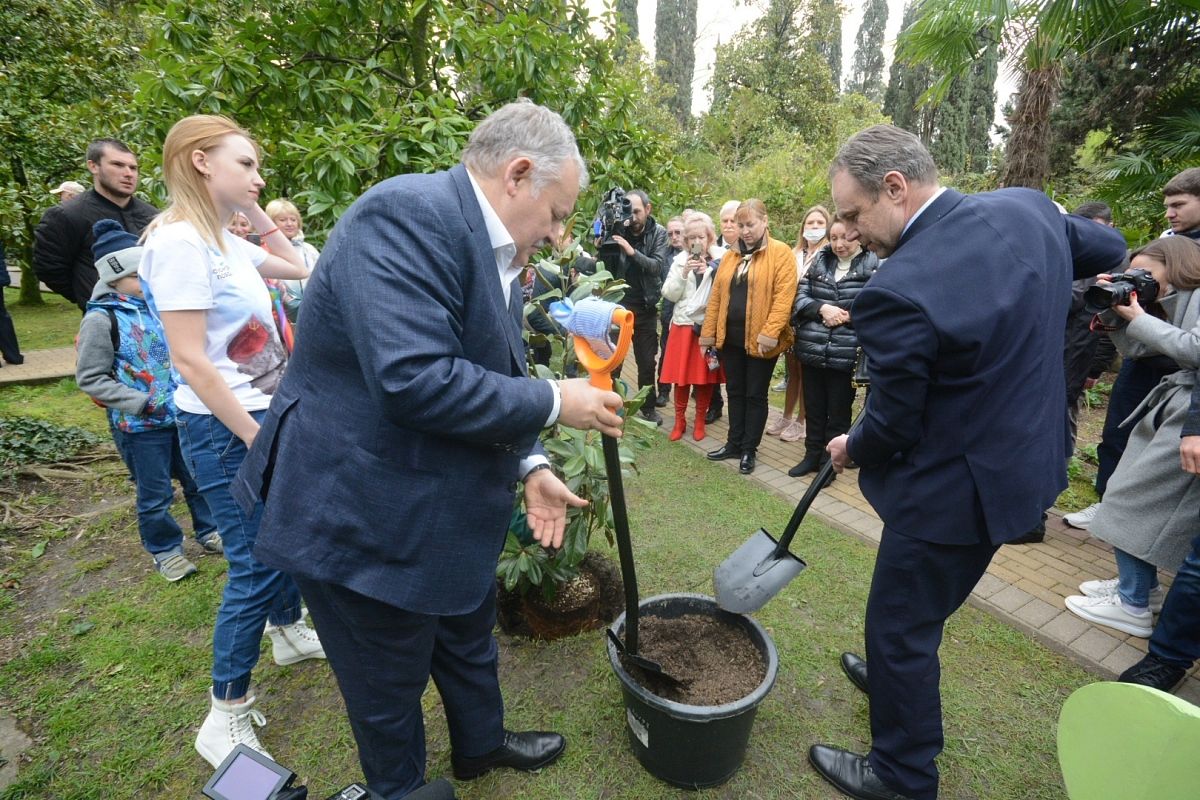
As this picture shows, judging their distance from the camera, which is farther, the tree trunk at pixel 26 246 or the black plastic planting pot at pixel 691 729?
the tree trunk at pixel 26 246

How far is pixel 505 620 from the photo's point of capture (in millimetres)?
2982


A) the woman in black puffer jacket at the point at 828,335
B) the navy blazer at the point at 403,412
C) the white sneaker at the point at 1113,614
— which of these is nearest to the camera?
the navy blazer at the point at 403,412

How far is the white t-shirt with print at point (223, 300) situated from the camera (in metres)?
1.82

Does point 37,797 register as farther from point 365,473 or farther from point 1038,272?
point 1038,272

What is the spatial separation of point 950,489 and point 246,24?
475 centimetres

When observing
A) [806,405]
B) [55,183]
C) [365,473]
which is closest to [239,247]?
[365,473]

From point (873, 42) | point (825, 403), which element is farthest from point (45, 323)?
point (873, 42)

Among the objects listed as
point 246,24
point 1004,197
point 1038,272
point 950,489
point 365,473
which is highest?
point 246,24

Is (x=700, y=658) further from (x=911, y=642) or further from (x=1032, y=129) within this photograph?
(x=1032, y=129)

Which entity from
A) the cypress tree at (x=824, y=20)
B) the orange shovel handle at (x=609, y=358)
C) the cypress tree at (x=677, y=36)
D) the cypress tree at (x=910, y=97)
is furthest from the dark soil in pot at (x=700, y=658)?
the cypress tree at (x=677, y=36)

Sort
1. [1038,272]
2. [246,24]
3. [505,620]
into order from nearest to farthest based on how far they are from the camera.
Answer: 1. [1038,272]
2. [505,620]
3. [246,24]

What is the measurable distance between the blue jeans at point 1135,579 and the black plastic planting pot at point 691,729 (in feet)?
7.38

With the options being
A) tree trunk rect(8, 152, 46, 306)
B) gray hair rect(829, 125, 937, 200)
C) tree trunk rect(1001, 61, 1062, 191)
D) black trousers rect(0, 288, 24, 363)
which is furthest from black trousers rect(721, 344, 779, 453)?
black trousers rect(0, 288, 24, 363)

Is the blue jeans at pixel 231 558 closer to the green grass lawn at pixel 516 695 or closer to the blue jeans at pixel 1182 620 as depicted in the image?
the green grass lawn at pixel 516 695
